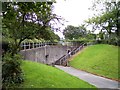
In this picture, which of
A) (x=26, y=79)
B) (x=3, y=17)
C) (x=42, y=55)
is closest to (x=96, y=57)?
(x=42, y=55)

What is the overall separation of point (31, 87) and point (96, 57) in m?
16.3

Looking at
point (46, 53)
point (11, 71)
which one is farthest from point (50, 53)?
point (11, 71)

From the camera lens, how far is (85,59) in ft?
87.4

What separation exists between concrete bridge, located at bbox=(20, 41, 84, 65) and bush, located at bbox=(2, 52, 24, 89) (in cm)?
834

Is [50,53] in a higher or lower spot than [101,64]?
higher

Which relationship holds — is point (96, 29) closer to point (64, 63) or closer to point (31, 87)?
point (64, 63)

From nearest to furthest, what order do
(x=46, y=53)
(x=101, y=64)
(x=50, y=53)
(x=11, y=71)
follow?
→ (x=11, y=71), (x=101, y=64), (x=46, y=53), (x=50, y=53)

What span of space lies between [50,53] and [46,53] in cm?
150

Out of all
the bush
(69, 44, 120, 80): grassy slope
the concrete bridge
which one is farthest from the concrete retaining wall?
the bush

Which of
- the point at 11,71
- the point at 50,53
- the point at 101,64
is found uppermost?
the point at 11,71

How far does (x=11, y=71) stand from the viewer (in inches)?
424

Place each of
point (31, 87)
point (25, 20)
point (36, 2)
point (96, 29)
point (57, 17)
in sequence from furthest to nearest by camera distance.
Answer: point (96, 29) < point (31, 87) < point (25, 20) < point (57, 17) < point (36, 2)

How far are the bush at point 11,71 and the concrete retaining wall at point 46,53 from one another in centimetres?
801

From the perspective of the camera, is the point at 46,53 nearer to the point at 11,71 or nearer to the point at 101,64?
the point at 101,64
